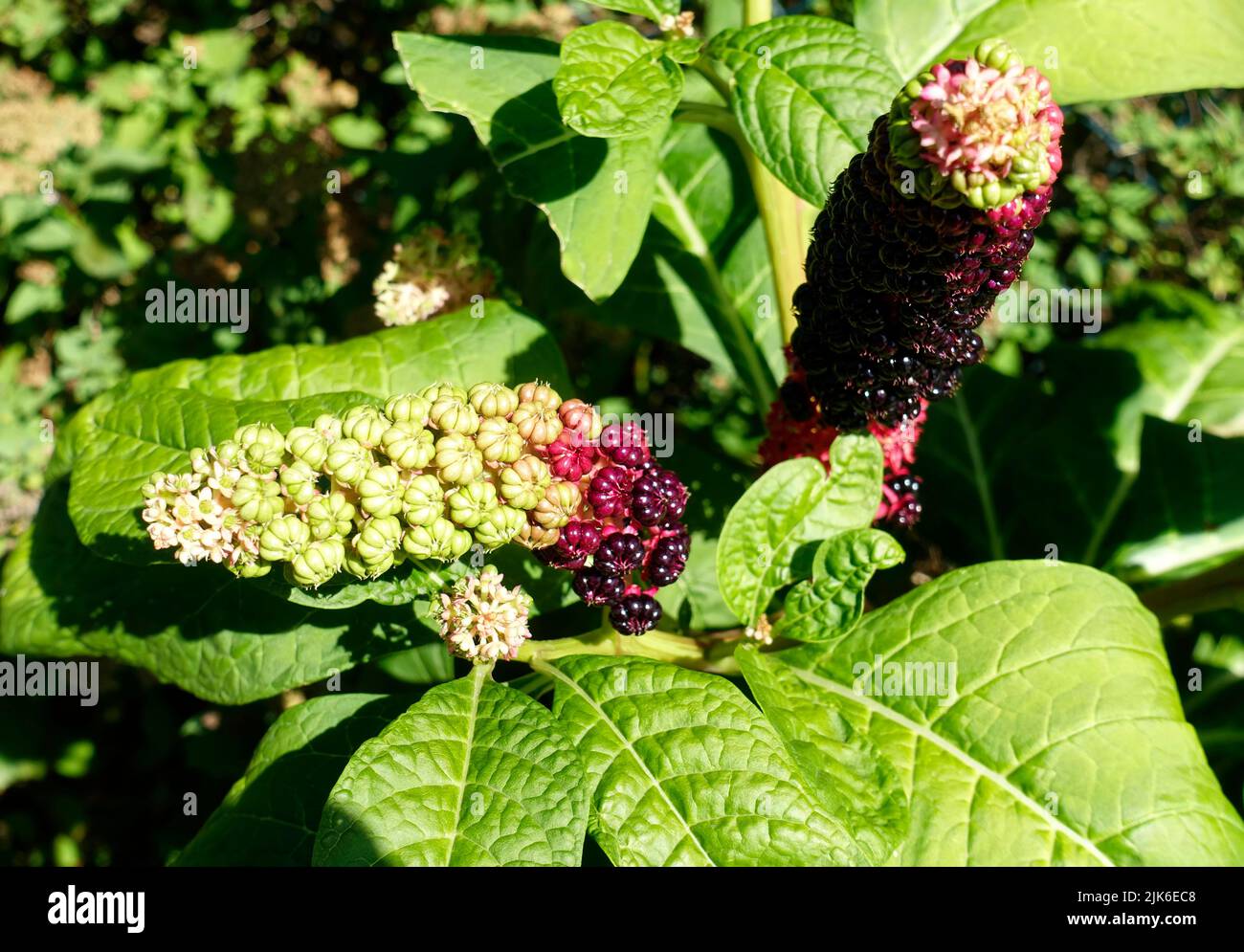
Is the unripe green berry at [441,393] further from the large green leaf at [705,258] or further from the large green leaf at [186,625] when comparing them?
the large green leaf at [705,258]

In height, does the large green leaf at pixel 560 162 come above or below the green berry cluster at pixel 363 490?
above

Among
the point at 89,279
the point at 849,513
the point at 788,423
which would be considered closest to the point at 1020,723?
the point at 849,513

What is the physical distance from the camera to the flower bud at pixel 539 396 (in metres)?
1.73

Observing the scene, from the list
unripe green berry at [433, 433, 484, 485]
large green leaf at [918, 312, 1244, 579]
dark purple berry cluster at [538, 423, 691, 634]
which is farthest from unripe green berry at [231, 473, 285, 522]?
large green leaf at [918, 312, 1244, 579]

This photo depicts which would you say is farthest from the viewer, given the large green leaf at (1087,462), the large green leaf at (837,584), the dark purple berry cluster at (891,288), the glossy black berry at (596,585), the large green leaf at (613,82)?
the large green leaf at (1087,462)

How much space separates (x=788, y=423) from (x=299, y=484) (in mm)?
1175

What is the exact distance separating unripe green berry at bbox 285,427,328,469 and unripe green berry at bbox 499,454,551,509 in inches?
11.3

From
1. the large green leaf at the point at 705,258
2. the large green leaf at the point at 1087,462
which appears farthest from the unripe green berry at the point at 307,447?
the large green leaf at the point at 1087,462

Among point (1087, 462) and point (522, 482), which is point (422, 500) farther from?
point (1087, 462)

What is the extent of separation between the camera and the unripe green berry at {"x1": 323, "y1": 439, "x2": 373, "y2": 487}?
1.54 metres

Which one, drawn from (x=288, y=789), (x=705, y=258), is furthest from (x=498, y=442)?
(x=705, y=258)

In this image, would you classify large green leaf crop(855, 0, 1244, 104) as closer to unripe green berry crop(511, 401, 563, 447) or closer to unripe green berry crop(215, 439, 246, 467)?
unripe green berry crop(511, 401, 563, 447)

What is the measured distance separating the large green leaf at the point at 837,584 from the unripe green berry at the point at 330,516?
94cm
